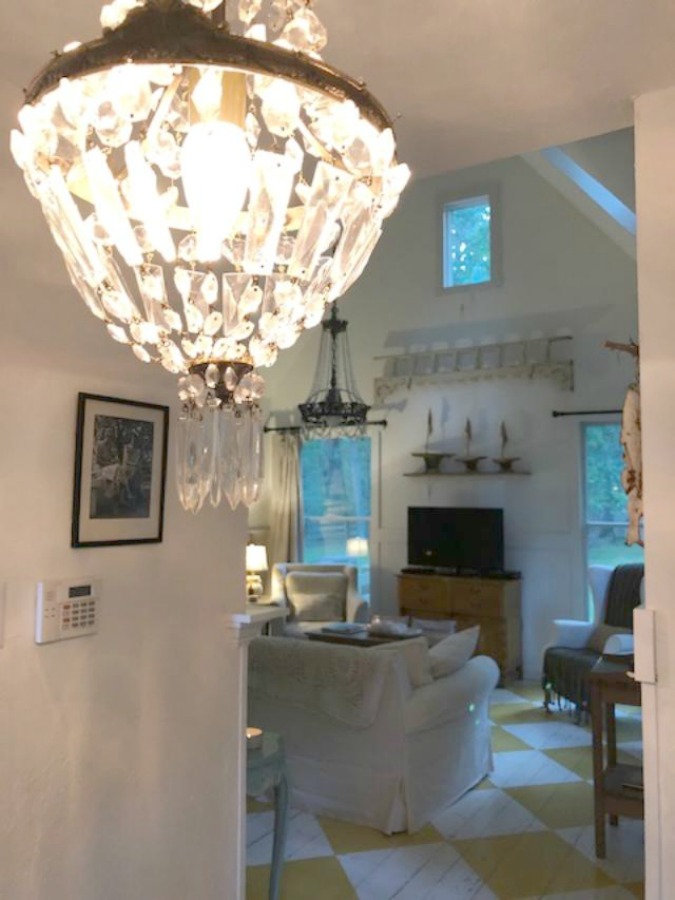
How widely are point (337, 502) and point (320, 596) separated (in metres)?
1.29

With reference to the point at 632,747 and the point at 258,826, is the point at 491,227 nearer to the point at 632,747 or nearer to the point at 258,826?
the point at 632,747

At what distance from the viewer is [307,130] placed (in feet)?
2.70

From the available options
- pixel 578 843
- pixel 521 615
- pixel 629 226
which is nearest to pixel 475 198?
pixel 629 226

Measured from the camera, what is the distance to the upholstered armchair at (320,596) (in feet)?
22.3

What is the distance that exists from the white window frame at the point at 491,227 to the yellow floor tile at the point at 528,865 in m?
5.00

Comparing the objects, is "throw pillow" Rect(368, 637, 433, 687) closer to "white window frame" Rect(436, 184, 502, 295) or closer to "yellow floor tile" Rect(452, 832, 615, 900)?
"yellow floor tile" Rect(452, 832, 615, 900)

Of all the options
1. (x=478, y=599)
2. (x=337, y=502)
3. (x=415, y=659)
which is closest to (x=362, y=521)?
(x=337, y=502)

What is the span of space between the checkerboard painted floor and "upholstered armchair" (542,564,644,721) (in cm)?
96

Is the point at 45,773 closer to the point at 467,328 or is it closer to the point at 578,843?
the point at 578,843

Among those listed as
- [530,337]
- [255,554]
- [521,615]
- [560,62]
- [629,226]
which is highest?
[629,226]

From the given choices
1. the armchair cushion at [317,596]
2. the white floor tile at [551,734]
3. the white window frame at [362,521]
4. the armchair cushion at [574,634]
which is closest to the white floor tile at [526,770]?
the white floor tile at [551,734]

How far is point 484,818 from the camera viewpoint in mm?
3615

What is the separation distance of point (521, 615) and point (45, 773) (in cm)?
550

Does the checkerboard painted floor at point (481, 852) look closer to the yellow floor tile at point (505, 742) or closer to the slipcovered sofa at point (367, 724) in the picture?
the slipcovered sofa at point (367, 724)
